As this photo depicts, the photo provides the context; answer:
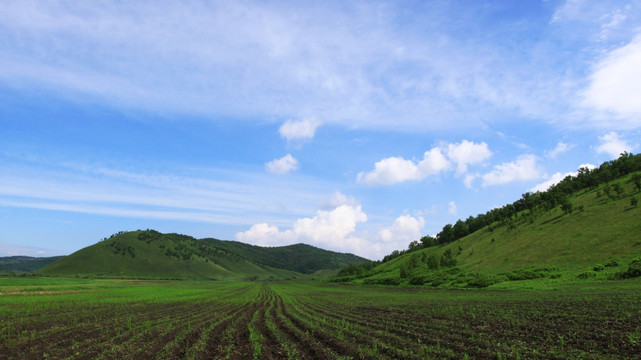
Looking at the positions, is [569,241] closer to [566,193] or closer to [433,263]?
[433,263]

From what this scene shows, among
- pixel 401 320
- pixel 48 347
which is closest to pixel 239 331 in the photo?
pixel 48 347

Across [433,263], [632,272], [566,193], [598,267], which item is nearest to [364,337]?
[632,272]

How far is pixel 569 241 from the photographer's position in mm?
95062

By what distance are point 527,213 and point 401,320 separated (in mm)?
151275

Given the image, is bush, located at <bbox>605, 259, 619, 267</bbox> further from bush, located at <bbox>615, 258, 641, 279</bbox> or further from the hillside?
bush, located at <bbox>615, 258, 641, 279</bbox>

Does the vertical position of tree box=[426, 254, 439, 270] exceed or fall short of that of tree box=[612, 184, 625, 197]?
it falls short

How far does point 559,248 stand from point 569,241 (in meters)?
4.82

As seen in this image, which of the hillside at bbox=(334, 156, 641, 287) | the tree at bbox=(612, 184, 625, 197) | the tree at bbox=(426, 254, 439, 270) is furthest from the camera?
the tree at bbox=(426, 254, 439, 270)

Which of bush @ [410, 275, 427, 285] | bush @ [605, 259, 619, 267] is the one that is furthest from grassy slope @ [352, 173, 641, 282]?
bush @ [410, 275, 427, 285]

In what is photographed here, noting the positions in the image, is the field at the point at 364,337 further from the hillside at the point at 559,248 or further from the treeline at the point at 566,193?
the treeline at the point at 566,193

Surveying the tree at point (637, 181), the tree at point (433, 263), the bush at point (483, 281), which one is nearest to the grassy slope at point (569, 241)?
the tree at point (637, 181)

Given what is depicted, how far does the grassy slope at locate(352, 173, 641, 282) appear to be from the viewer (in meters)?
78.3

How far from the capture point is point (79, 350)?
2038 cm

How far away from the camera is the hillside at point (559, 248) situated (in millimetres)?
73562
